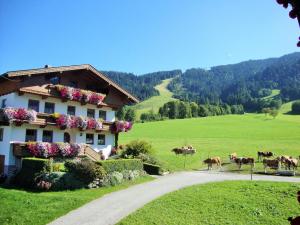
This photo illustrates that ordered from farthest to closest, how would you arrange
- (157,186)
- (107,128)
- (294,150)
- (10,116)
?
(294,150) → (107,128) → (10,116) → (157,186)

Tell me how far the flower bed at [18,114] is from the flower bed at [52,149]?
2168 mm

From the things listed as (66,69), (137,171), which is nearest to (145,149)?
(137,171)

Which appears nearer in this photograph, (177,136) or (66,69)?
(66,69)

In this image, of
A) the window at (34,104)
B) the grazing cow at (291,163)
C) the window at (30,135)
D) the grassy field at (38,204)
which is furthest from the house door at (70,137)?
the grazing cow at (291,163)

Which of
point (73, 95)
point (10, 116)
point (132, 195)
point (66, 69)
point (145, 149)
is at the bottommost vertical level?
point (132, 195)

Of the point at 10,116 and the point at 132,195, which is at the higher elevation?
the point at 10,116

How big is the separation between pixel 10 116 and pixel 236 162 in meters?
24.6

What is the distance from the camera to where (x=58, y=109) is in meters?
37.5

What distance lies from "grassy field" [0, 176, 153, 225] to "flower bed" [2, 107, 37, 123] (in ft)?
22.0

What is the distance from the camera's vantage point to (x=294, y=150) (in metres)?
58.1

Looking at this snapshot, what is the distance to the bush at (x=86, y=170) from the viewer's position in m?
28.3

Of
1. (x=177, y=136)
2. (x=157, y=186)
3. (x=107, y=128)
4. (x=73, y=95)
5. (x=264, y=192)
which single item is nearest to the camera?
(x=264, y=192)

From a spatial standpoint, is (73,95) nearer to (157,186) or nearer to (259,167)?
(157,186)

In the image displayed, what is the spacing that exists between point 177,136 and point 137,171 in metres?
51.8
